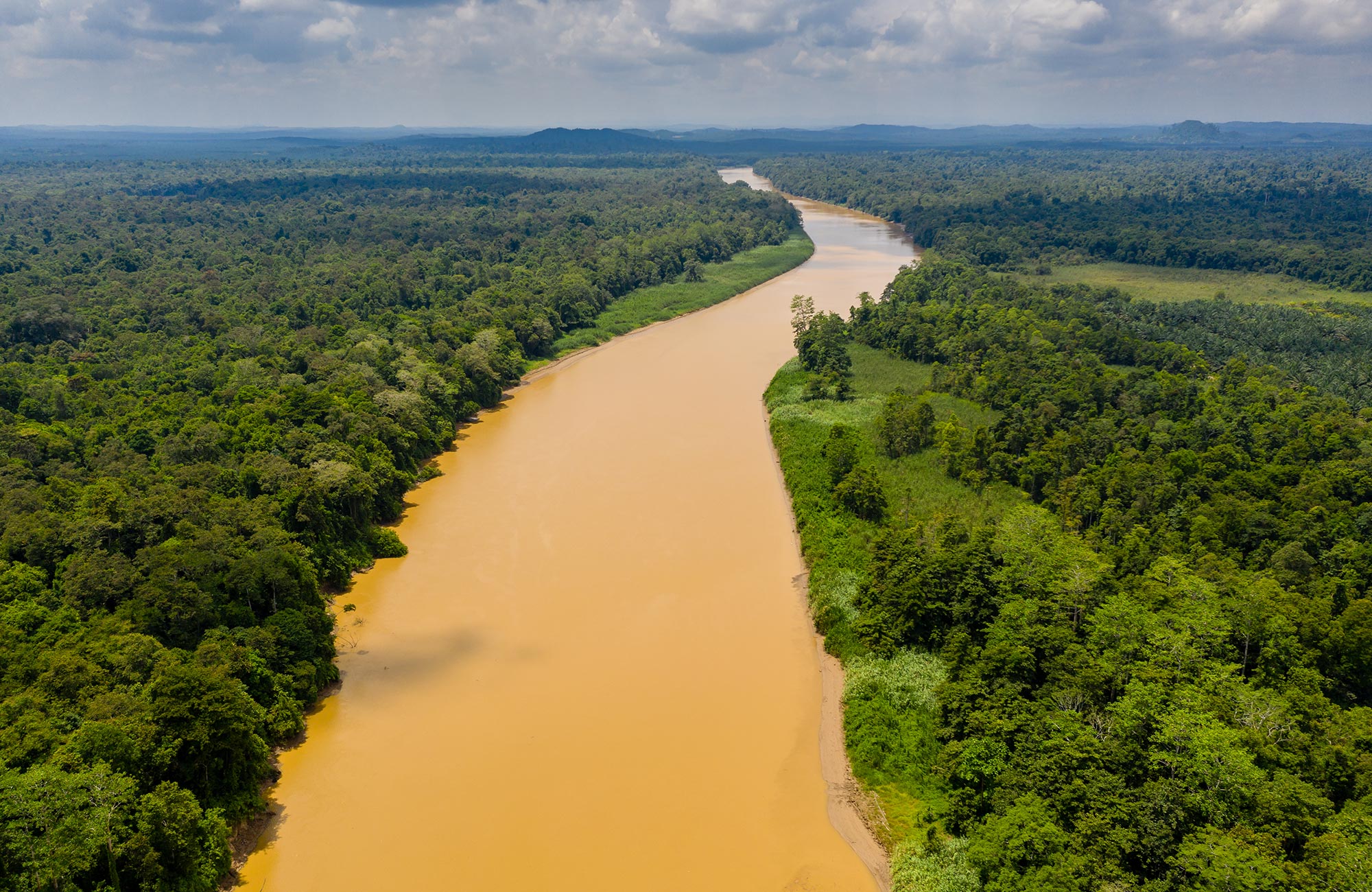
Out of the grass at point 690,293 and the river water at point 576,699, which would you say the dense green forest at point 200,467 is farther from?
the river water at point 576,699

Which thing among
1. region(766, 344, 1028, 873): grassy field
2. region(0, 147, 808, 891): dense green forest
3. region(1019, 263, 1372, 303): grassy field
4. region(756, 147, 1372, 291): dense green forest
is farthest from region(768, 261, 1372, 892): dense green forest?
region(756, 147, 1372, 291): dense green forest

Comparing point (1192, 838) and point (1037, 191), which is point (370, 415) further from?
point (1037, 191)

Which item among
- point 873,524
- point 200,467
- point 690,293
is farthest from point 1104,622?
point 690,293

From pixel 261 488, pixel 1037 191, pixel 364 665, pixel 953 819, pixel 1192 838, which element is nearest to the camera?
pixel 1192 838

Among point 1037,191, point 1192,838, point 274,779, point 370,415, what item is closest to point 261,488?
point 370,415

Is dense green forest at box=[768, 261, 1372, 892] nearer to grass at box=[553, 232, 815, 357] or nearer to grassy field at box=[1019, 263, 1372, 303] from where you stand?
grass at box=[553, 232, 815, 357]

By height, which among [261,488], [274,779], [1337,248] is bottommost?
[274,779]

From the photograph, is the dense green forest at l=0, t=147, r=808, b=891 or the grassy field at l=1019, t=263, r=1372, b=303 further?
the grassy field at l=1019, t=263, r=1372, b=303

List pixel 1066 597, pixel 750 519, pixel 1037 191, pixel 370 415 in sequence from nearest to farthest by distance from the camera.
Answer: pixel 1066 597 → pixel 750 519 → pixel 370 415 → pixel 1037 191
